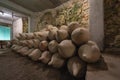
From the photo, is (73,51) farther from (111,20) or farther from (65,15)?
(65,15)

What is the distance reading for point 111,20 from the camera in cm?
170

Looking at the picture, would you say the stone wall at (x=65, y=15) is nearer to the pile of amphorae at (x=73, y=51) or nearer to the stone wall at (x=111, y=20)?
the stone wall at (x=111, y=20)

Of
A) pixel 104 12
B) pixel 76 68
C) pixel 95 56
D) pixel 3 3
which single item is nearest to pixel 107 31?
pixel 104 12

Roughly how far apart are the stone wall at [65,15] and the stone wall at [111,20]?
1.38ft

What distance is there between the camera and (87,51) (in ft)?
3.19

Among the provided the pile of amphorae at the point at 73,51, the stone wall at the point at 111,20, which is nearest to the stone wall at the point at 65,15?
the stone wall at the point at 111,20

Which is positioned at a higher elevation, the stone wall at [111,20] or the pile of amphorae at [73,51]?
the stone wall at [111,20]

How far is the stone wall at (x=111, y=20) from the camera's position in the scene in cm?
162

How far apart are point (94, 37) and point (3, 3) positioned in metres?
2.75

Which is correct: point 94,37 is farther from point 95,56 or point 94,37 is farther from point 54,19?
point 54,19

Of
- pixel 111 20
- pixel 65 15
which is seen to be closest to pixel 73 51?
pixel 111 20

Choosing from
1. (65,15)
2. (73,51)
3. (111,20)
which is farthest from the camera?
(65,15)

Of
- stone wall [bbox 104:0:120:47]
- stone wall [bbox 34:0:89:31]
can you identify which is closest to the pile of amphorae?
stone wall [bbox 104:0:120:47]

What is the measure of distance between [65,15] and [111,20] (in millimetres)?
1360
